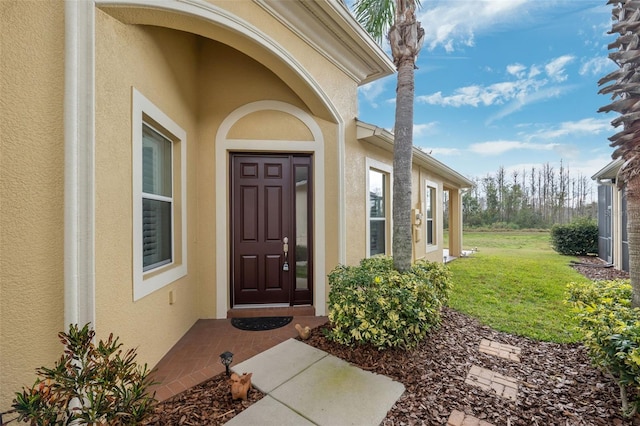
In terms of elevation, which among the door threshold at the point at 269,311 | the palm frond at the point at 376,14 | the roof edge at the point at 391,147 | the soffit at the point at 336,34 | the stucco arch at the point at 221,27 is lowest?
the door threshold at the point at 269,311

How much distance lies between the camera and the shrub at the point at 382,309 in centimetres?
297

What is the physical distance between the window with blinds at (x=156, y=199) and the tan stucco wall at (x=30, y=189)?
3.68ft

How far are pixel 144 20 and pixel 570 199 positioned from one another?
34.0 meters

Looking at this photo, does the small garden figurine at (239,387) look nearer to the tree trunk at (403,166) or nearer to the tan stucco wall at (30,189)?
the tan stucco wall at (30,189)

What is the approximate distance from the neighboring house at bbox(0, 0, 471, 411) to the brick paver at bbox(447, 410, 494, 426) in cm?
252

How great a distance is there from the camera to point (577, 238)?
36.0 feet

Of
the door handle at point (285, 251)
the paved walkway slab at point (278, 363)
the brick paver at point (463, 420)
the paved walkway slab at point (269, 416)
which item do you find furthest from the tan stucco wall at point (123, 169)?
the brick paver at point (463, 420)

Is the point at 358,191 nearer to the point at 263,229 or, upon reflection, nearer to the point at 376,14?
the point at 263,229

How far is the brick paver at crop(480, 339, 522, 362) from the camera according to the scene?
313 centimetres

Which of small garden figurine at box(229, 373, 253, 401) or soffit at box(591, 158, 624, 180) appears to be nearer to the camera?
small garden figurine at box(229, 373, 253, 401)

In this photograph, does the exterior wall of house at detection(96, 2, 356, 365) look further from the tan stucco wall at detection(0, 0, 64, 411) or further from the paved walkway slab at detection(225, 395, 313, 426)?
the paved walkway slab at detection(225, 395, 313, 426)

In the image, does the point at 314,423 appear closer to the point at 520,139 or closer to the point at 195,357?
the point at 195,357

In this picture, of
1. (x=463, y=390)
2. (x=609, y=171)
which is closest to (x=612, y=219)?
(x=609, y=171)

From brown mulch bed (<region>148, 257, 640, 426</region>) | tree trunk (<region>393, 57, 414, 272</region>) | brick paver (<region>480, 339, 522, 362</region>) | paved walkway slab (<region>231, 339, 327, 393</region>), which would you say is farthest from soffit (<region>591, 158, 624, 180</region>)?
paved walkway slab (<region>231, 339, 327, 393</region>)
